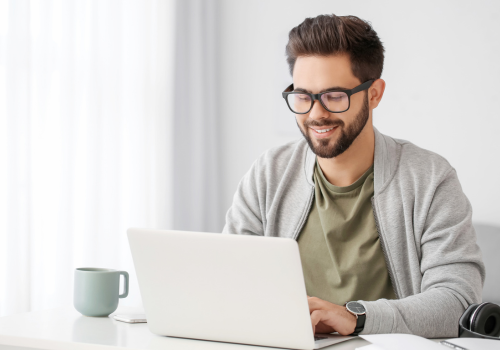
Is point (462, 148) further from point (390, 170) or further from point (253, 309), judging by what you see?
point (253, 309)

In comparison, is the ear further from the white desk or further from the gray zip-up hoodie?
the white desk

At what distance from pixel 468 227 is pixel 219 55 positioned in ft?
7.26

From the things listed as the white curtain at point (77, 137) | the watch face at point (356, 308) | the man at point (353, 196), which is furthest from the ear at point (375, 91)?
the white curtain at point (77, 137)

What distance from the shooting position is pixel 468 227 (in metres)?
1.22

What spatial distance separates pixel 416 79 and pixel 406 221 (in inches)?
55.5

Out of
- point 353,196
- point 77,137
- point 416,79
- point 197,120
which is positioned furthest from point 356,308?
point 197,120

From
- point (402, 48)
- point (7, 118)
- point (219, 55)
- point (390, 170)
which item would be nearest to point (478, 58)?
point (402, 48)

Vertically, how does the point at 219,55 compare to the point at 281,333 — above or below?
above

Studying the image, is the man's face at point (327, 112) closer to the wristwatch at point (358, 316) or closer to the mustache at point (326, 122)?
the mustache at point (326, 122)

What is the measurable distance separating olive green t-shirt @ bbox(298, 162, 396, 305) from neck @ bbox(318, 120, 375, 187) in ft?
0.10

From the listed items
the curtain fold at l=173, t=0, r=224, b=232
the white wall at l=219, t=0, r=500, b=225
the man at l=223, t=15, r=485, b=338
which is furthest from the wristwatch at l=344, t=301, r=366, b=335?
the curtain fold at l=173, t=0, r=224, b=232

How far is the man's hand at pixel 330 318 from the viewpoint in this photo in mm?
879

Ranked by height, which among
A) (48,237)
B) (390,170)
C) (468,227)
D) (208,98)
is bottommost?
(48,237)

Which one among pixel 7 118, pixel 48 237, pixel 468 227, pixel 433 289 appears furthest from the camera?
pixel 48 237
